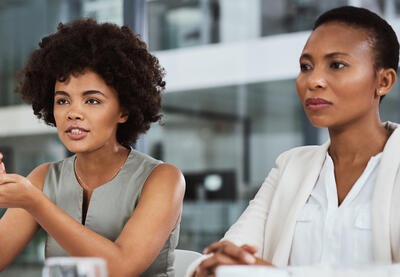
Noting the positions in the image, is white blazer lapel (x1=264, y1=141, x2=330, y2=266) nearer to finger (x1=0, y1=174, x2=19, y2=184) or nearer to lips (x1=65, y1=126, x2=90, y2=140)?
lips (x1=65, y1=126, x2=90, y2=140)

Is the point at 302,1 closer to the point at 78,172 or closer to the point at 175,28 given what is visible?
the point at 175,28

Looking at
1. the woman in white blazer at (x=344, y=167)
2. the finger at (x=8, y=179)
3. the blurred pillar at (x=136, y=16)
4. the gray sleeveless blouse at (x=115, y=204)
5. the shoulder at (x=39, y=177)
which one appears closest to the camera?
the finger at (x=8, y=179)

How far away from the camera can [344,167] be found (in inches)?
63.2

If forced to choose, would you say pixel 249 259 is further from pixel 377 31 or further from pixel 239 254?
pixel 377 31

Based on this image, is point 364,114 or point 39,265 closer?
point 364,114

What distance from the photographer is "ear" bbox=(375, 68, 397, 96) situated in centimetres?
152

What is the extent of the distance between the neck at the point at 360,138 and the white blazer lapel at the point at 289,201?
9cm

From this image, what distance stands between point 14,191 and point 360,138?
0.91 m

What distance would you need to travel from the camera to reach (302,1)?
462 centimetres

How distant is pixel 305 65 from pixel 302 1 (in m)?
3.23

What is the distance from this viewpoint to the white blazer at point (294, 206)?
1.41 m

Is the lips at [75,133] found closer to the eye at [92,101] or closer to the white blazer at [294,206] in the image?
the eye at [92,101]

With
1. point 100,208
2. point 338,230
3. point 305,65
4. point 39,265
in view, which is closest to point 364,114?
point 305,65

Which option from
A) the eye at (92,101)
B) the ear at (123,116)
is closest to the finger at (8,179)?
the eye at (92,101)
